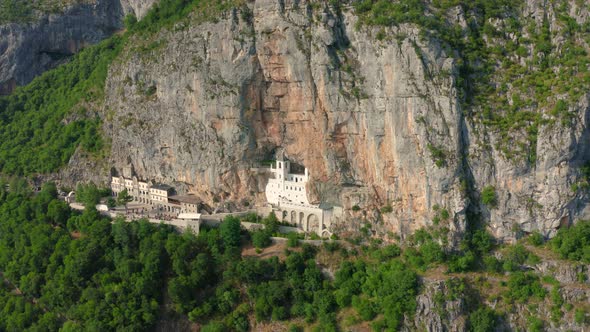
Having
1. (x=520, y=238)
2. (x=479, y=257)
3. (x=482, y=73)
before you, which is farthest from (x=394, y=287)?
(x=482, y=73)

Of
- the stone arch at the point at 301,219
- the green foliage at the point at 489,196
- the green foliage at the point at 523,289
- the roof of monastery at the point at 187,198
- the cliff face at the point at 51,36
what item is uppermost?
the cliff face at the point at 51,36

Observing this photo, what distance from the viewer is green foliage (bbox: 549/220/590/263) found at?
1994 inches

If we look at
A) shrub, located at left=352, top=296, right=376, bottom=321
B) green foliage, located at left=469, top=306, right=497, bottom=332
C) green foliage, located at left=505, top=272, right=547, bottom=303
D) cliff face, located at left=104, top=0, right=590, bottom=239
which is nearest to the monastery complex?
cliff face, located at left=104, top=0, right=590, bottom=239

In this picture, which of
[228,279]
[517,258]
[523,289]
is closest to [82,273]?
[228,279]

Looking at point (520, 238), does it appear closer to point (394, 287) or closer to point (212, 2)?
point (394, 287)

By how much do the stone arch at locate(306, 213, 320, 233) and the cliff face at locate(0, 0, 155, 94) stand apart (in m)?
40.1

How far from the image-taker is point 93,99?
74.3 m

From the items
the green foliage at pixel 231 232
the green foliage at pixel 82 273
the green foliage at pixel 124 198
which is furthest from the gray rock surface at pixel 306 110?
the green foliage at pixel 82 273

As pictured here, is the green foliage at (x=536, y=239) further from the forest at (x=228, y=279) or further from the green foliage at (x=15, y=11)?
the green foliage at (x=15, y=11)

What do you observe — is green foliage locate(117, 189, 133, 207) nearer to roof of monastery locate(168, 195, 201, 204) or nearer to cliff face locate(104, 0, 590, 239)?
cliff face locate(104, 0, 590, 239)

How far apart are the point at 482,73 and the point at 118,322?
32.8 meters

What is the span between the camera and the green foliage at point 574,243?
1994 inches

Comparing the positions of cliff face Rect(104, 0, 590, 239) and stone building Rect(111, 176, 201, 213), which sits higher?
cliff face Rect(104, 0, 590, 239)

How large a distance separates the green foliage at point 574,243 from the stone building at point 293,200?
17.2 meters
